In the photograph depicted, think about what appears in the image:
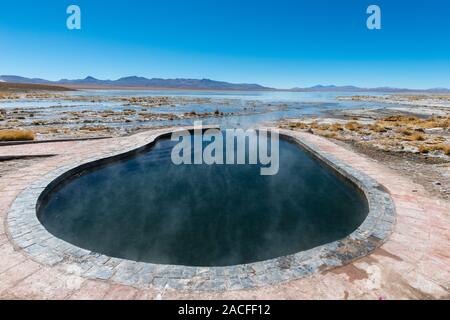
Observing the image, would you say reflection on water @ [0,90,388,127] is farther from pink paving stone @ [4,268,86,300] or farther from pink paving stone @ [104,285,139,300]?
pink paving stone @ [104,285,139,300]

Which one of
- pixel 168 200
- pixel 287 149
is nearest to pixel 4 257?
pixel 168 200

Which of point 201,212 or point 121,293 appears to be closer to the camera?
point 121,293

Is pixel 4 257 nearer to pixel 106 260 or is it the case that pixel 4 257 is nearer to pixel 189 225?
pixel 106 260

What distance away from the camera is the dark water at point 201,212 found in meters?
5.57

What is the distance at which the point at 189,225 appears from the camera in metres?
6.44

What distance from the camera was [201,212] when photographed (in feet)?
23.4

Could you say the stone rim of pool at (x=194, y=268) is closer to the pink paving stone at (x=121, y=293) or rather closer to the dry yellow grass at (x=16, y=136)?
the pink paving stone at (x=121, y=293)

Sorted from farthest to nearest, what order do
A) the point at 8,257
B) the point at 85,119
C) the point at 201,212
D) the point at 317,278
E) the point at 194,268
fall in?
the point at 85,119 < the point at 201,212 < the point at 8,257 < the point at 194,268 < the point at 317,278

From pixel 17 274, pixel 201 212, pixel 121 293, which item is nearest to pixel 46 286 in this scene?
pixel 17 274

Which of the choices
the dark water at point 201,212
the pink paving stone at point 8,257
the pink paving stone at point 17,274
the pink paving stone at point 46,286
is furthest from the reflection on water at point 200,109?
the pink paving stone at point 46,286

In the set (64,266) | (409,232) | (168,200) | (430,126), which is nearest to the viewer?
(64,266)

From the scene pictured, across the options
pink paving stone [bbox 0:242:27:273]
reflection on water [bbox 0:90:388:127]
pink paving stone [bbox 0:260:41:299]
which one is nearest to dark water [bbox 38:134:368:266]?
pink paving stone [bbox 0:242:27:273]

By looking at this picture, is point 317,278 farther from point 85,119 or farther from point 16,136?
point 85,119
